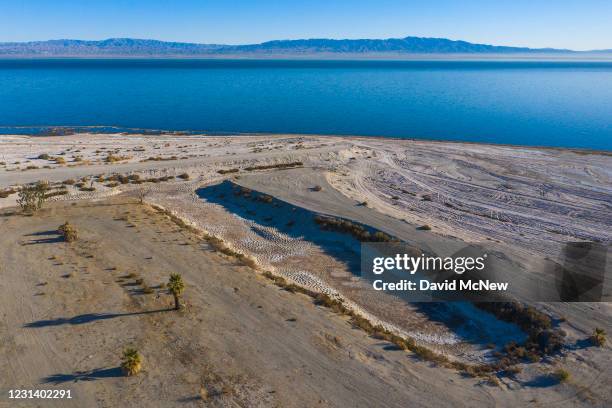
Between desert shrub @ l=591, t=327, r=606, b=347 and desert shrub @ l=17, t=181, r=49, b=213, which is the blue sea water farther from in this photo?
desert shrub @ l=591, t=327, r=606, b=347

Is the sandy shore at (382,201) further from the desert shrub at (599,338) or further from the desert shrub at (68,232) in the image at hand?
the desert shrub at (68,232)

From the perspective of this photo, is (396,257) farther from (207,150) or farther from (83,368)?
(207,150)

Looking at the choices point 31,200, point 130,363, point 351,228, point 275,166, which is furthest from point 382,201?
point 31,200

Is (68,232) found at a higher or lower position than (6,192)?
lower

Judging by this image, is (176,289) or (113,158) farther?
(113,158)

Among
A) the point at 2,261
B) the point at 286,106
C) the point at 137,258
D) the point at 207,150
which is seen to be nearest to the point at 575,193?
the point at 137,258

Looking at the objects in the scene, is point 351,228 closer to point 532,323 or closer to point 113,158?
point 532,323
